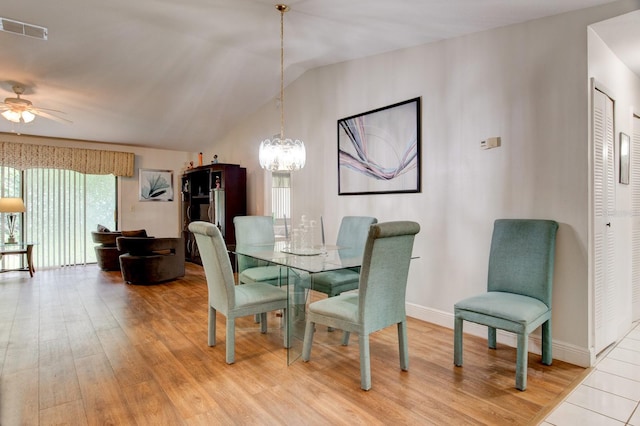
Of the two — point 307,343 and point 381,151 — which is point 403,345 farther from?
point 381,151

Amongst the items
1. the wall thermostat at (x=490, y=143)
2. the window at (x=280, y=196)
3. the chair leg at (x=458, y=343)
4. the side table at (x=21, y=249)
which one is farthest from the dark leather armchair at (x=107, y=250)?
the wall thermostat at (x=490, y=143)

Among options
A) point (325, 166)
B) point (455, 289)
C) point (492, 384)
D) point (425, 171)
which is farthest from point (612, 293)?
point (325, 166)

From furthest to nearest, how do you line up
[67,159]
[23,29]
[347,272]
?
[67,159] → [347,272] → [23,29]

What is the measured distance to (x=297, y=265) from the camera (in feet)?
7.94

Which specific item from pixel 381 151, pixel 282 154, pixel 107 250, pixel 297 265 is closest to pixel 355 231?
pixel 381 151

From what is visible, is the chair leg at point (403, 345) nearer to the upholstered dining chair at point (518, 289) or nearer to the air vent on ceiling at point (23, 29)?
the upholstered dining chair at point (518, 289)

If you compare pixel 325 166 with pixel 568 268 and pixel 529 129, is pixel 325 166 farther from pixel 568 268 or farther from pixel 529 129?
pixel 568 268

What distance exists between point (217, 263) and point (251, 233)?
1264 millimetres

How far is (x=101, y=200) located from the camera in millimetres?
7016

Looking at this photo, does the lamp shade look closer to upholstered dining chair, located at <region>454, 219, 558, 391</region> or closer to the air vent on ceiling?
the air vent on ceiling

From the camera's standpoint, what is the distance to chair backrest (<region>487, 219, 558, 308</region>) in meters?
2.46

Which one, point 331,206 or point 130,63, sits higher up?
point 130,63

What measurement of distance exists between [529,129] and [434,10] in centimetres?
118

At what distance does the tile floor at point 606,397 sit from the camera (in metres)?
1.86
